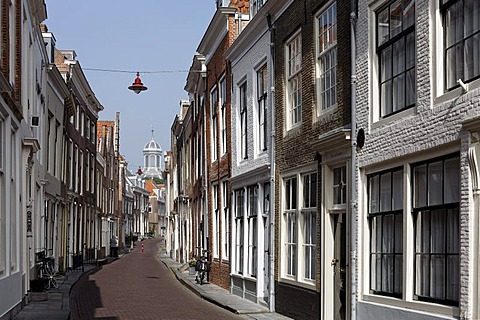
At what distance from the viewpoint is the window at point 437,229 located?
9773 mm

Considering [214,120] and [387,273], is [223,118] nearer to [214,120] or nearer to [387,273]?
[214,120]

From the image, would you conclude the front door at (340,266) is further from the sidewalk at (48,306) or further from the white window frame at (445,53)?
the sidewalk at (48,306)

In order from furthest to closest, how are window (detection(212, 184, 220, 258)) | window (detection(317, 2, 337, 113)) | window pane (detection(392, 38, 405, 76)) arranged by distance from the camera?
window (detection(212, 184, 220, 258))
window (detection(317, 2, 337, 113))
window pane (detection(392, 38, 405, 76))

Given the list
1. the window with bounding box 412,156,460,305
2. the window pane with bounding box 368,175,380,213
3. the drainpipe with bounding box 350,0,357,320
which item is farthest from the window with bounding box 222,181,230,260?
the window with bounding box 412,156,460,305

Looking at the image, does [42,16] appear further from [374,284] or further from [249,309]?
[374,284]

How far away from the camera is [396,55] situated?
38.1 feet

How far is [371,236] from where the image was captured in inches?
489

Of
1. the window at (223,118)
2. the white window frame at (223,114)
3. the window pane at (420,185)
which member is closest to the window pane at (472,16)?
the window pane at (420,185)

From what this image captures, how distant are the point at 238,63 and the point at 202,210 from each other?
1041 cm

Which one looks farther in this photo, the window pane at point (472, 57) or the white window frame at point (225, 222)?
the white window frame at point (225, 222)

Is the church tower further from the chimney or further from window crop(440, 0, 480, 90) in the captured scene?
window crop(440, 0, 480, 90)

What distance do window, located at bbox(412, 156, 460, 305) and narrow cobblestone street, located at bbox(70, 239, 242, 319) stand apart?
777cm

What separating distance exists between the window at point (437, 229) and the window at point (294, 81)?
5803mm

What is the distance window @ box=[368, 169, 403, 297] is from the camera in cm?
1138
